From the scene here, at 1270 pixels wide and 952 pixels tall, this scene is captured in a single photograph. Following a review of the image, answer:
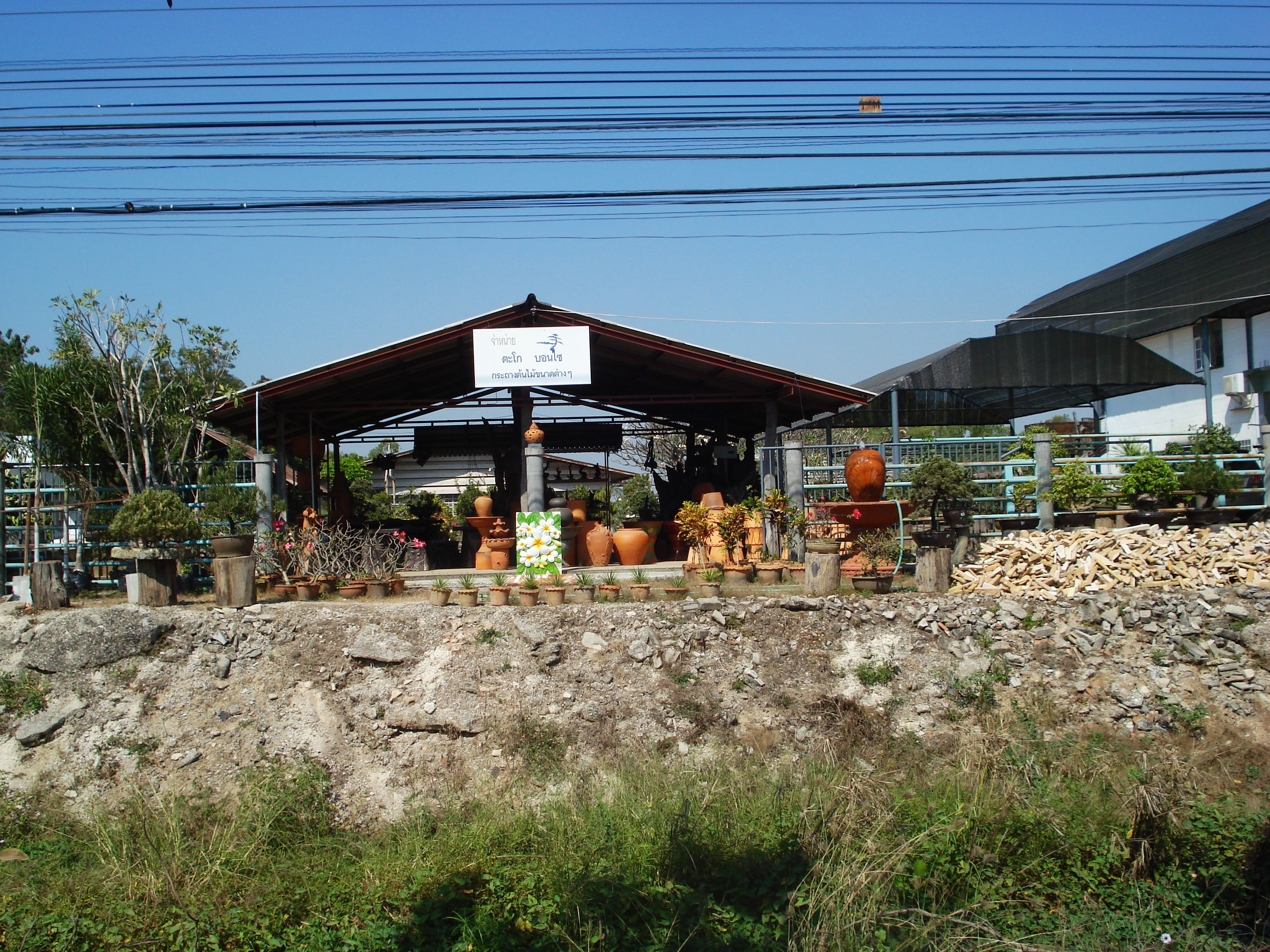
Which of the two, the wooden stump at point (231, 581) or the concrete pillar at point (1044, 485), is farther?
the concrete pillar at point (1044, 485)

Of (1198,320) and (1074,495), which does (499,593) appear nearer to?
(1074,495)

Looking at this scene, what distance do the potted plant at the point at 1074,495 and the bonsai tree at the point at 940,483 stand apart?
1.75m

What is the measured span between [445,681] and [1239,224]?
1014 inches

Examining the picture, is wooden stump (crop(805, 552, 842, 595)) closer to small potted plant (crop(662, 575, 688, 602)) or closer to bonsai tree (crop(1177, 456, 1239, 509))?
small potted plant (crop(662, 575, 688, 602))

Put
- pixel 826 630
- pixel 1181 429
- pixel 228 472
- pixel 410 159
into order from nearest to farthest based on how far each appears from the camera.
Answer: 1. pixel 826 630
2. pixel 410 159
3. pixel 228 472
4. pixel 1181 429

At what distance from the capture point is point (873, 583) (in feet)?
31.5

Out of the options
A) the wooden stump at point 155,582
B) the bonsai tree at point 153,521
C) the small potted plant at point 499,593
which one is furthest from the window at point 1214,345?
the wooden stump at point 155,582

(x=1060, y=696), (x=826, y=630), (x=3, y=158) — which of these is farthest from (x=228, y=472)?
(x=1060, y=696)

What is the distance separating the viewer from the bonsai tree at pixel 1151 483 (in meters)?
11.1

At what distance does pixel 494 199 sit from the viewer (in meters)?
9.98

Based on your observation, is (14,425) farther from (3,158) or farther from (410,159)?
(410,159)

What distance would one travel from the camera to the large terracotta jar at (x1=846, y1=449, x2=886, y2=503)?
10.5 meters

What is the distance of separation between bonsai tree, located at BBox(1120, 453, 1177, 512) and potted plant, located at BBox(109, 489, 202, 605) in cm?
1135

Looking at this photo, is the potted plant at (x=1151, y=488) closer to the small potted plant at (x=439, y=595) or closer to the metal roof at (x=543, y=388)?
the metal roof at (x=543, y=388)
